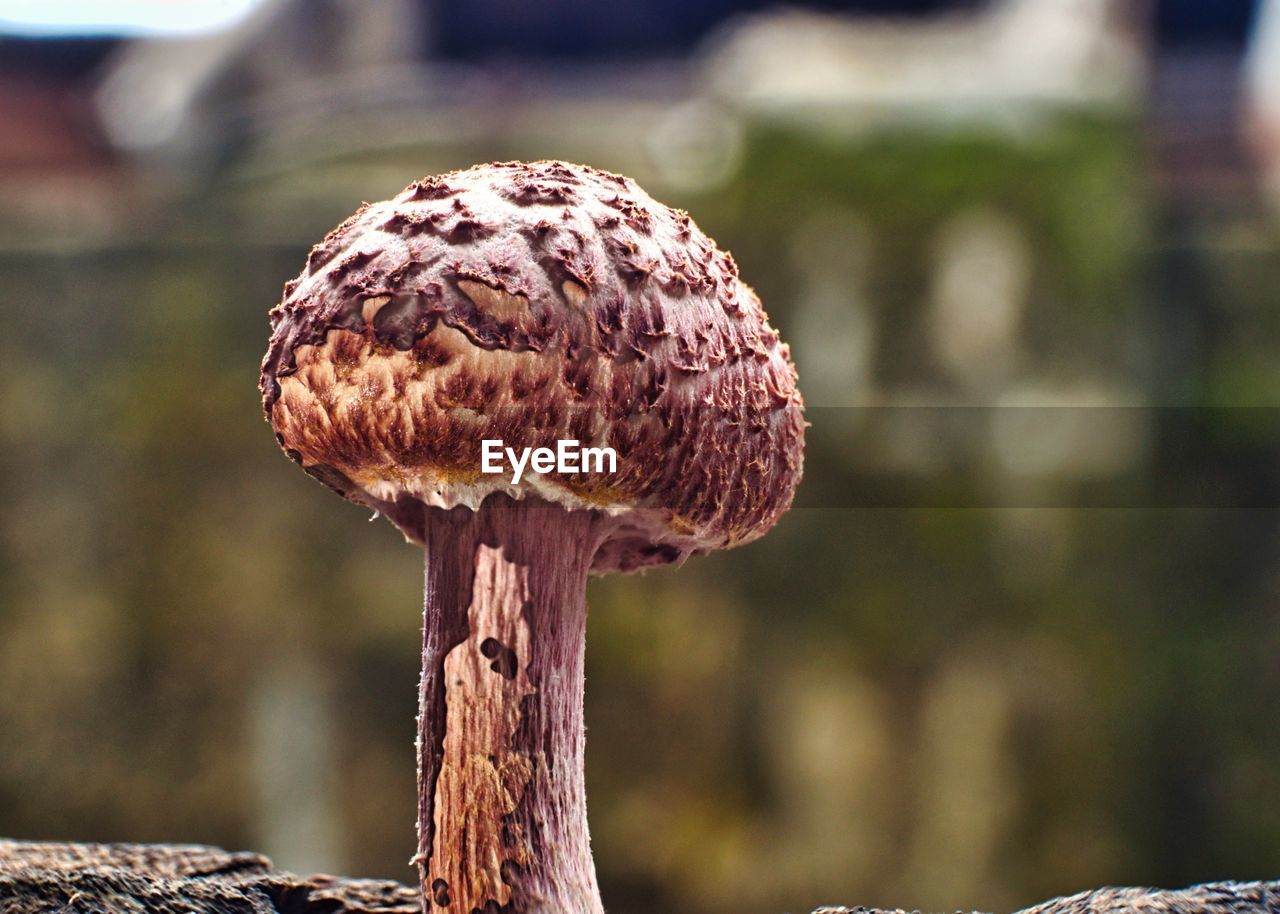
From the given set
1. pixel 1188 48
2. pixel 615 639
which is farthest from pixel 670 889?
pixel 1188 48

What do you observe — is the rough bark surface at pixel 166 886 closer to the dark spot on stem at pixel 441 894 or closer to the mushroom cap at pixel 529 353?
the dark spot on stem at pixel 441 894

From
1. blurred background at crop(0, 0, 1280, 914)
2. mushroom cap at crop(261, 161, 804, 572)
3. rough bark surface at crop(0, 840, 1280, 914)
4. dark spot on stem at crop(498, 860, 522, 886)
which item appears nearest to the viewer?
mushroom cap at crop(261, 161, 804, 572)

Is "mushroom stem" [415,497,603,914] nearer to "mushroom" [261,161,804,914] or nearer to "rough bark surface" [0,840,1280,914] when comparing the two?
"mushroom" [261,161,804,914]

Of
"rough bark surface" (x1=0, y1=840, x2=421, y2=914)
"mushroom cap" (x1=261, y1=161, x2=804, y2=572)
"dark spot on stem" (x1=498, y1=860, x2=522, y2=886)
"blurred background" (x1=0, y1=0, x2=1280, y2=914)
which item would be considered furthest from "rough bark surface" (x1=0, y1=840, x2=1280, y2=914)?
"blurred background" (x1=0, y1=0, x2=1280, y2=914)

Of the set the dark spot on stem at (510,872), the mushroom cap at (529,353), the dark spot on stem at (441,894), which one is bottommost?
the dark spot on stem at (441,894)

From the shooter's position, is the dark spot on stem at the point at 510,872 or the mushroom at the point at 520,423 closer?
the mushroom at the point at 520,423

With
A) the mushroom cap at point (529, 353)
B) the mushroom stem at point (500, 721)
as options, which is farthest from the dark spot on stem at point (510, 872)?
the mushroom cap at point (529, 353)

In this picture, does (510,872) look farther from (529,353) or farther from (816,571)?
(816,571)
